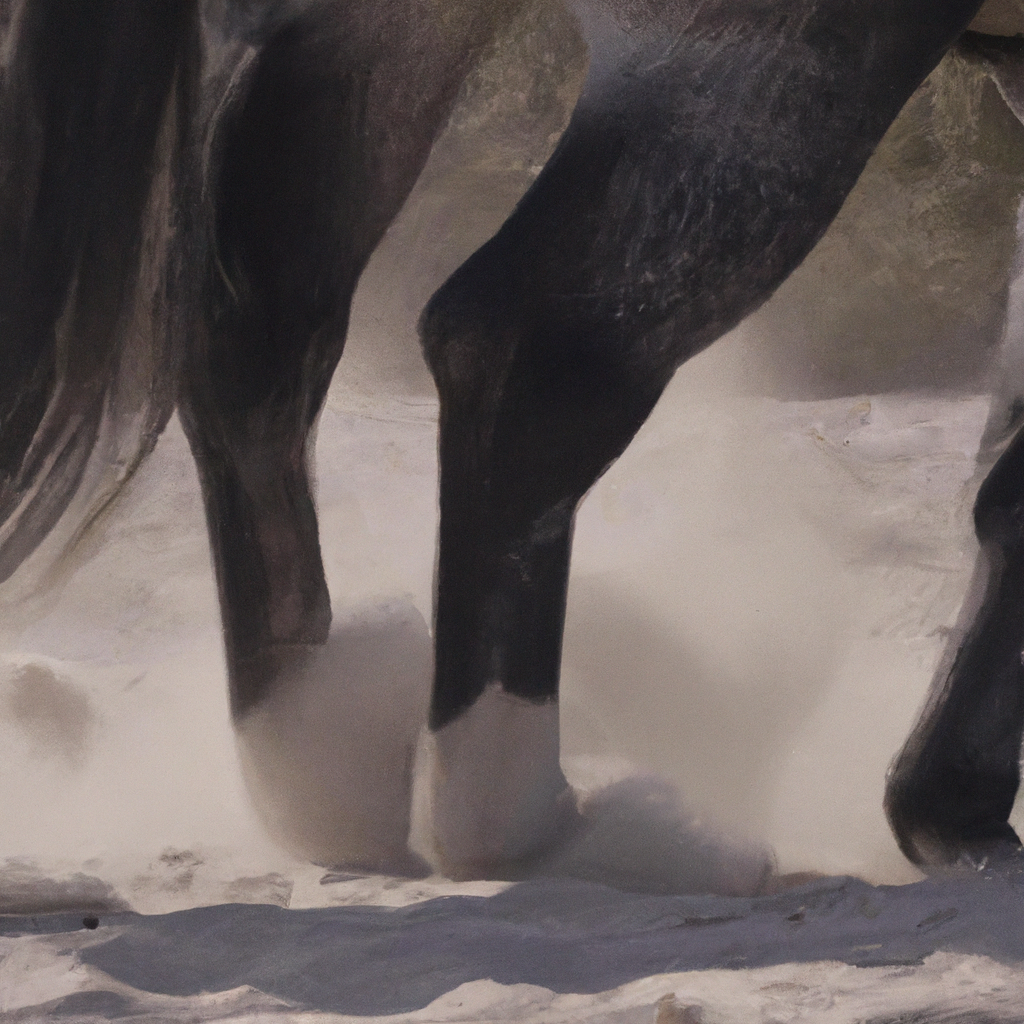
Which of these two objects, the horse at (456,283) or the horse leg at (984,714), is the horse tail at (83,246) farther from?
the horse leg at (984,714)

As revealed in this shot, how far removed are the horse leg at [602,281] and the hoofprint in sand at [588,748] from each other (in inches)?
3.7

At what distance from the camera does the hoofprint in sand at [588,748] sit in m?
0.58

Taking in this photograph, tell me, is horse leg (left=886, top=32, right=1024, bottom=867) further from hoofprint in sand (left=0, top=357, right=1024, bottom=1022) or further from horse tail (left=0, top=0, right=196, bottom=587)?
horse tail (left=0, top=0, right=196, bottom=587)

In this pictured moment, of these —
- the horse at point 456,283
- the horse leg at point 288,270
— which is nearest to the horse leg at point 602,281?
the horse at point 456,283

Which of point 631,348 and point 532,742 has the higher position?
point 631,348

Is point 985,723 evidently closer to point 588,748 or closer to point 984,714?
point 984,714

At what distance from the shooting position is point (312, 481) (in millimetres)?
742

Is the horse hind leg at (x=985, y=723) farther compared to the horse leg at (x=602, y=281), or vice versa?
the horse hind leg at (x=985, y=723)

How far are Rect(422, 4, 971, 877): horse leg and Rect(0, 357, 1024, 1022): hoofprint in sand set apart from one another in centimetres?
9

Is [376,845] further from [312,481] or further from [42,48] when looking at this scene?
[42,48]

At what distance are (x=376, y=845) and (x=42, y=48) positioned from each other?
0.51 m

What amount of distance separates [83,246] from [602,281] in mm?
310

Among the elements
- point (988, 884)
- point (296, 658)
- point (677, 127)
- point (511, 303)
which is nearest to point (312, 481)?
point (296, 658)

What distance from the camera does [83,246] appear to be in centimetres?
62
